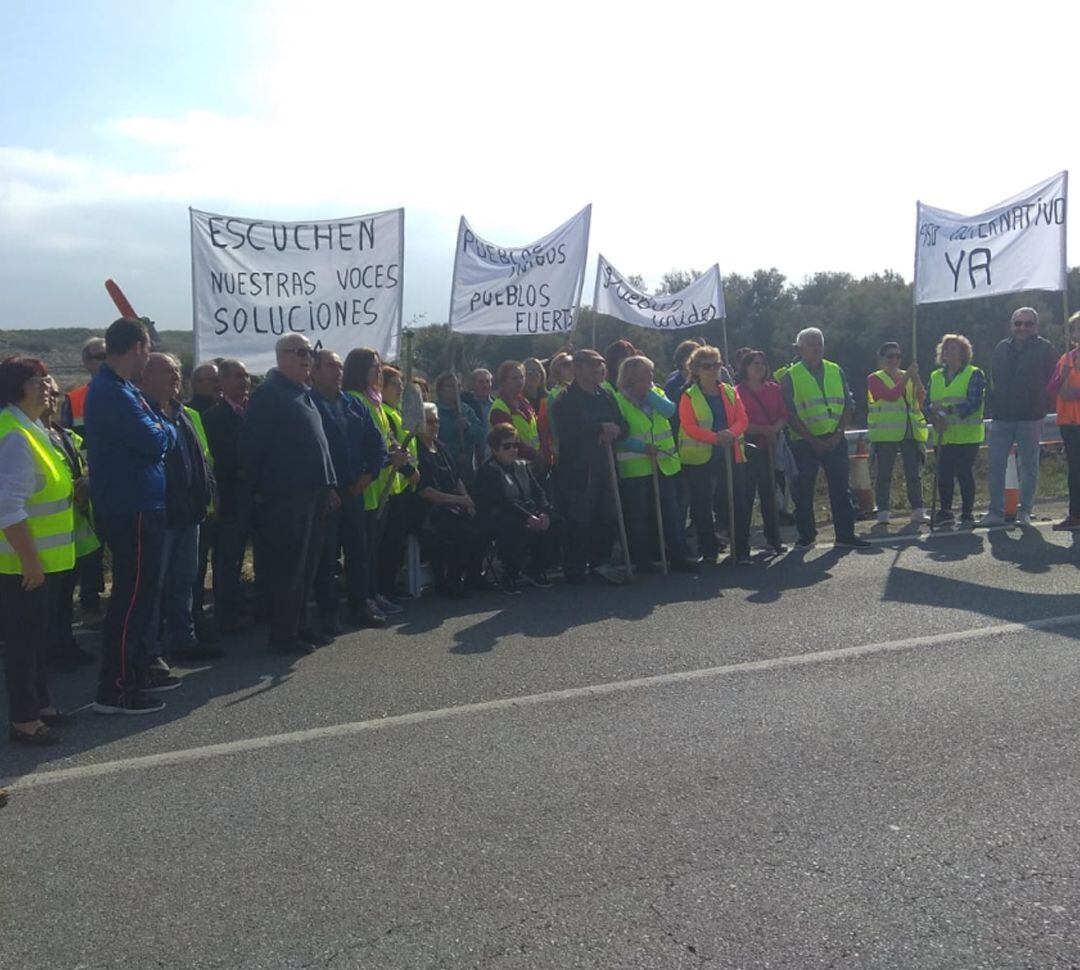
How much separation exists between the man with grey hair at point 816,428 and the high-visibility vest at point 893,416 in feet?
3.66

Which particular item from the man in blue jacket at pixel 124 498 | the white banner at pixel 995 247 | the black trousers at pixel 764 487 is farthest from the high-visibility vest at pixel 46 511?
the white banner at pixel 995 247

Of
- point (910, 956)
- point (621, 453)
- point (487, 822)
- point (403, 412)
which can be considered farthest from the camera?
point (621, 453)

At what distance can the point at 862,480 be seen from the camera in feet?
44.8

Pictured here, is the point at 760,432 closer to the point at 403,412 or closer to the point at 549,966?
the point at 403,412

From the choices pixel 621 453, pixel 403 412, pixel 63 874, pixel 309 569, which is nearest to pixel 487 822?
pixel 63 874

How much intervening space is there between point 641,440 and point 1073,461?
186 inches

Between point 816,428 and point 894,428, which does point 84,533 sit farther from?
point 894,428

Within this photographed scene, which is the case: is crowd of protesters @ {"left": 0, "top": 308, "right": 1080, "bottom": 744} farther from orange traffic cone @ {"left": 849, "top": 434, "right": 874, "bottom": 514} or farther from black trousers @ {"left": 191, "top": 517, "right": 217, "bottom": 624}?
orange traffic cone @ {"left": 849, "top": 434, "right": 874, "bottom": 514}

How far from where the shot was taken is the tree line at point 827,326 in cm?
3328

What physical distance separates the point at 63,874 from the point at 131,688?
2171 millimetres

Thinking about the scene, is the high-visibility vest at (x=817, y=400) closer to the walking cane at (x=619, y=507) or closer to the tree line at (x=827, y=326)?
the walking cane at (x=619, y=507)

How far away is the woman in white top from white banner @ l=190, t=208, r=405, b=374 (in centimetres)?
456

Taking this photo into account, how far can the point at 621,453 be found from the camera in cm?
1028

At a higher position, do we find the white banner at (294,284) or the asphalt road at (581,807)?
the white banner at (294,284)
